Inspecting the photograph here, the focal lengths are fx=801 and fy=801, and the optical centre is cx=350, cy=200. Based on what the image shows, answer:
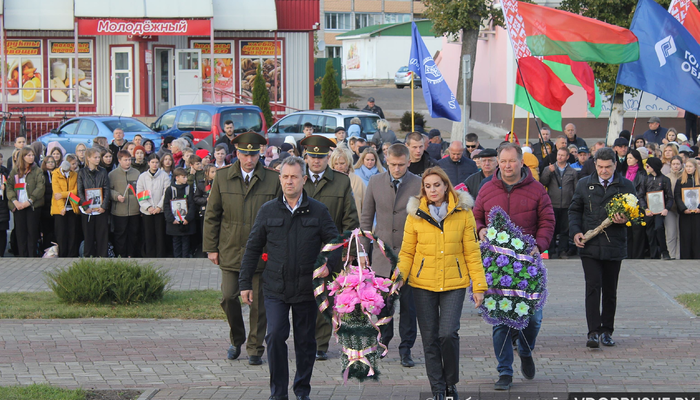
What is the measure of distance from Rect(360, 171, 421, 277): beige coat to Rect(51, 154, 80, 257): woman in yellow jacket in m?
7.22

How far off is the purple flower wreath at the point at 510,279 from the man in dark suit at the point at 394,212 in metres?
1.12

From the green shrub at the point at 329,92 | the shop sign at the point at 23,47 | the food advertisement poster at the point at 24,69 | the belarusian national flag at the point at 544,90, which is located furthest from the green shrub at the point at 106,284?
the green shrub at the point at 329,92

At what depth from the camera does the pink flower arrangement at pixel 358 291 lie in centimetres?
588

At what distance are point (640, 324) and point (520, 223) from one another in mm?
2899

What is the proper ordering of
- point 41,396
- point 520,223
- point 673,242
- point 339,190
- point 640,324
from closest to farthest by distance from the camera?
1. point 41,396
2. point 520,223
3. point 339,190
4. point 640,324
5. point 673,242

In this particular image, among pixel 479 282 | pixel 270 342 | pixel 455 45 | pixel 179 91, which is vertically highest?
pixel 455 45

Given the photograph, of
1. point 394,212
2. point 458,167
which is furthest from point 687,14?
point 394,212

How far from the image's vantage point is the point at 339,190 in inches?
298

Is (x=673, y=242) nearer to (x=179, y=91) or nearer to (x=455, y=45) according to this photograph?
(x=179, y=91)

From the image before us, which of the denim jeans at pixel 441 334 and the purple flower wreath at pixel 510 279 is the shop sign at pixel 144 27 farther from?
the denim jeans at pixel 441 334

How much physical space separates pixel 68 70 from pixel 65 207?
19.9 meters

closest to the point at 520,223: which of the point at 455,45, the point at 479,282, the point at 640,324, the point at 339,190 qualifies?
the point at 479,282

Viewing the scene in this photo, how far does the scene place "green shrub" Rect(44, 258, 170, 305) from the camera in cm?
954

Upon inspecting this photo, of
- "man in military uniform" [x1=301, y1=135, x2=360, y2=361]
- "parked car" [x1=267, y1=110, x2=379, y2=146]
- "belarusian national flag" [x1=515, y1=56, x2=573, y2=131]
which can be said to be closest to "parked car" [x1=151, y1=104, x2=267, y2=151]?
"parked car" [x1=267, y1=110, x2=379, y2=146]
